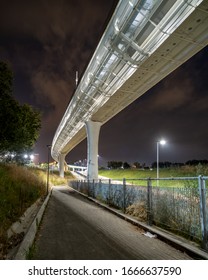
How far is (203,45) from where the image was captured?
14.2m

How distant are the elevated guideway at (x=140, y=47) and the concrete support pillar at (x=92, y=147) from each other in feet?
24.7

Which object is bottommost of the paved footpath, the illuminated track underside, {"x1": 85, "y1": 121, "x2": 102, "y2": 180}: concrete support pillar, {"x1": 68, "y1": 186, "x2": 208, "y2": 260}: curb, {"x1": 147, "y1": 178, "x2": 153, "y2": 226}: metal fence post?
the paved footpath

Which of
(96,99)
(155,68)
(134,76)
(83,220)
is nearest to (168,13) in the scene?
(155,68)

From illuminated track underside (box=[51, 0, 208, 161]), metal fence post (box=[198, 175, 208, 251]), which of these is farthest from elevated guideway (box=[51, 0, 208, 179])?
metal fence post (box=[198, 175, 208, 251])

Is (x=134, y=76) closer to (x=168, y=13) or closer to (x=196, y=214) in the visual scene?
(x=168, y=13)

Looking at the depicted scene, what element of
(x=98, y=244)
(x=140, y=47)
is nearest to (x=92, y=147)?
(x=140, y=47)

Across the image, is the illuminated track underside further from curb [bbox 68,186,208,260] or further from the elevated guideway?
curb [bbox 68,186,208,260]

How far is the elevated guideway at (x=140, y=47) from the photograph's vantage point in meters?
Answer: 12.0

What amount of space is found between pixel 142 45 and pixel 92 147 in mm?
20015

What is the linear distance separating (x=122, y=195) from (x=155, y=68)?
8.12 metres

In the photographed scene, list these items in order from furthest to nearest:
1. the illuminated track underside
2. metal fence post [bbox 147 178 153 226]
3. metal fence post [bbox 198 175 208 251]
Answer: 1. the illuminated track underside
2. metal fence post [bbox 147 178 153 226]
3. metal fence post [bbox 198 175 208 251]

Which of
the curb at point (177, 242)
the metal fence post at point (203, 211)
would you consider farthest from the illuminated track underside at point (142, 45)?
the curb at point (177, 242)

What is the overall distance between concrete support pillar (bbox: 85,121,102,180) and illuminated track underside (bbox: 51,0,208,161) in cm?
896

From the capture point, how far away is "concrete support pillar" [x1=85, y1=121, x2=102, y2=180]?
33219 millimetres
